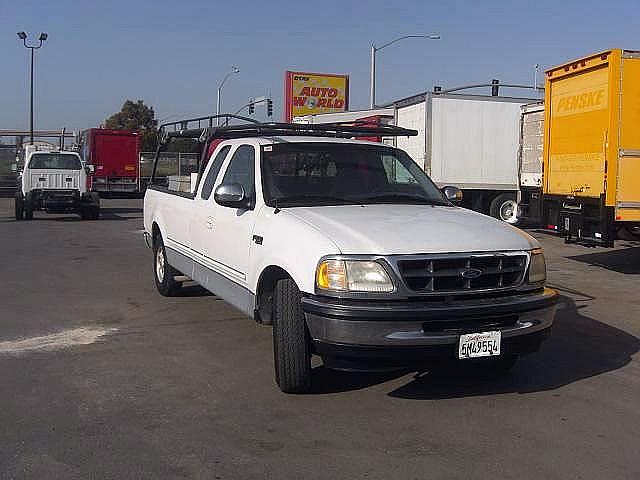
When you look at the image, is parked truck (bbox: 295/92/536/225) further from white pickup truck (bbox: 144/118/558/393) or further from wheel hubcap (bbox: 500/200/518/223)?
white pickup truck (bbox: 144/118/558/393)

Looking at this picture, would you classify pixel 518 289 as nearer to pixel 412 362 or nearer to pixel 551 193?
pixel 412 362

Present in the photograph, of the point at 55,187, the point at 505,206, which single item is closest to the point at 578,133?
the point at 505,206

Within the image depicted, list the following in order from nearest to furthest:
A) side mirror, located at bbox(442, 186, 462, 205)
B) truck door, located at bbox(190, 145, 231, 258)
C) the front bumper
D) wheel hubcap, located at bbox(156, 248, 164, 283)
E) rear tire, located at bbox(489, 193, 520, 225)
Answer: the front bumper < side mirror, located at bbox(442, 186, 462, 205) < truck door, located at bbox(190, 145, 231, 258) < wheel hubcap, located at bbox(156, 248, 164, 283) < rear tire, located at bbox(489, 193, 520, 225)

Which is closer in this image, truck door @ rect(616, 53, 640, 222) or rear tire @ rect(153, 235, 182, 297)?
rear tire @ rect(153, 235, 182, 297)

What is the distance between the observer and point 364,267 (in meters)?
4.91

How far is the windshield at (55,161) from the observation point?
848 inches

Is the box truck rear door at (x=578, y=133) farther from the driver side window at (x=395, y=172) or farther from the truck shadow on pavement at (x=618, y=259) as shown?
the driver side window at (x=395, y=172)

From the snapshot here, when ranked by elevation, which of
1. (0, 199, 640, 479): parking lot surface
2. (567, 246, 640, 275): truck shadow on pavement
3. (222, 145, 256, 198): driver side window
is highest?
(222, 145, 256, 198): driver side window

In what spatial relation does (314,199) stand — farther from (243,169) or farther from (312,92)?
(312,92)

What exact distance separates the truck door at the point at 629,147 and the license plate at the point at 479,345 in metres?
6.82

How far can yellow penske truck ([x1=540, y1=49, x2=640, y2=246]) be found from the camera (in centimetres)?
1092

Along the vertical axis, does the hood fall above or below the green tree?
below

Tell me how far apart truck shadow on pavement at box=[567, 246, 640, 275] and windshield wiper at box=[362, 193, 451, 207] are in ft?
22.7

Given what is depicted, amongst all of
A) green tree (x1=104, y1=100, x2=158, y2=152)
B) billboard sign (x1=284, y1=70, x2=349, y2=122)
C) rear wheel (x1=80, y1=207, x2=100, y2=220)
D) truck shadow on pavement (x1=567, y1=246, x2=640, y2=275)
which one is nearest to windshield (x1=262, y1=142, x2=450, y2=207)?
truck shadow on pavement (x1=567, y1=246, x2=640, y2=275)
